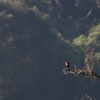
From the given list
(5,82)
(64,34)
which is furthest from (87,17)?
(5,82)

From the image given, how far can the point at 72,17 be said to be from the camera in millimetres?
52719

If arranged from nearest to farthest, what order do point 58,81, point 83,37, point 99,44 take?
point 58,81
point 99,44
point 83,37

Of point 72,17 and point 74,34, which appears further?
point 72,17

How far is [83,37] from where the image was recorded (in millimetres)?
45125

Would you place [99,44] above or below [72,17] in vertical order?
below

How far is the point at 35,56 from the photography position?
3841 cm

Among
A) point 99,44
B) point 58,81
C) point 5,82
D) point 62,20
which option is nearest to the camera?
point 5,82

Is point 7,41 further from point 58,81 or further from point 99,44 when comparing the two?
point 99,44

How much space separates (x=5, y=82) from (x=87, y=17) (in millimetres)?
19670

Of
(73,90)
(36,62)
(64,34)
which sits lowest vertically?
(73,90)

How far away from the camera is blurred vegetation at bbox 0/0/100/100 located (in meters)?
35.4

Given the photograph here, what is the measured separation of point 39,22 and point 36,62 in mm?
5473

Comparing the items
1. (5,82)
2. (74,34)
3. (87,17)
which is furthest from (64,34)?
(5,82)

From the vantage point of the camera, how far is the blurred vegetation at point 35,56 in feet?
116
